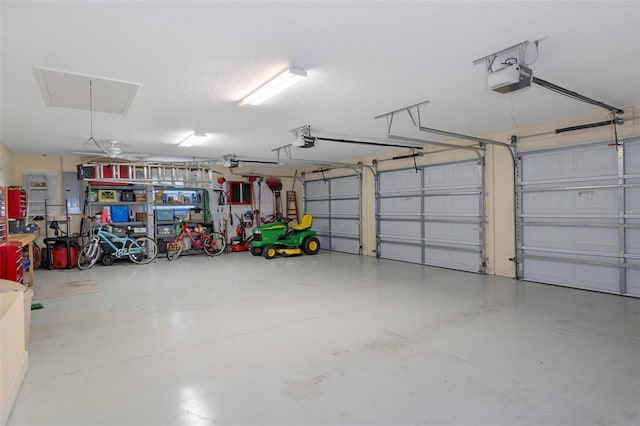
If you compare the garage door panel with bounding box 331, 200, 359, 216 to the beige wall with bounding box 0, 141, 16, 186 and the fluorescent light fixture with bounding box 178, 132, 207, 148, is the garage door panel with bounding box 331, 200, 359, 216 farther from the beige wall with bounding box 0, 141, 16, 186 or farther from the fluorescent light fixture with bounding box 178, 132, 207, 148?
the beige wall with bounding box 0, 141, 16, 186

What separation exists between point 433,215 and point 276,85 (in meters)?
4.66

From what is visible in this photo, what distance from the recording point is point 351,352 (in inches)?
117

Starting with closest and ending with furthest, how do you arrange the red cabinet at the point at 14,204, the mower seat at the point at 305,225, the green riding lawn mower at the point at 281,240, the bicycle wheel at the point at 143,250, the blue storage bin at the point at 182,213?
the red cabinet at the point at 14,204, the bicycle wheel at the point at 143,250, the green riding lawn mower at the point at 281,240, the mower seat at the point at 305,225, the blue storage bin at the point at 182,213

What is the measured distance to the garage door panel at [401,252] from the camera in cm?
741

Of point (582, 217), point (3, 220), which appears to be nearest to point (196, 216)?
point (3, 220)

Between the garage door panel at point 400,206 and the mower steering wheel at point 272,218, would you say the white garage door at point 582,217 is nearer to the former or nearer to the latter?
the garage door panel at point 400,206

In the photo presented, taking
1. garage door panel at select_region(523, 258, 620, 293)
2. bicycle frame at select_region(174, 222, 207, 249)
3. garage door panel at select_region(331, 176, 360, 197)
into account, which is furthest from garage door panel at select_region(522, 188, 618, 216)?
bicycle frame at select_region(174, 222, 207, 249)

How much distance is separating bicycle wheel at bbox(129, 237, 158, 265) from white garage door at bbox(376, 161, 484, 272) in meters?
5.21

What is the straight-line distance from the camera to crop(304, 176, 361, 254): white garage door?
30.0 feet

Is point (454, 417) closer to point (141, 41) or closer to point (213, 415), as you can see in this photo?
point (213, 415)

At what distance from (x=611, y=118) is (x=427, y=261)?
373 cm

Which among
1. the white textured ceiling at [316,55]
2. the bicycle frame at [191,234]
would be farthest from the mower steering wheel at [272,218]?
the white textured ceiling at [316,55]

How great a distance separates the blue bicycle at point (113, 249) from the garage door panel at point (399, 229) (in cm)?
523

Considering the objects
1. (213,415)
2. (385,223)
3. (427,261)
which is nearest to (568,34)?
(213,415)
